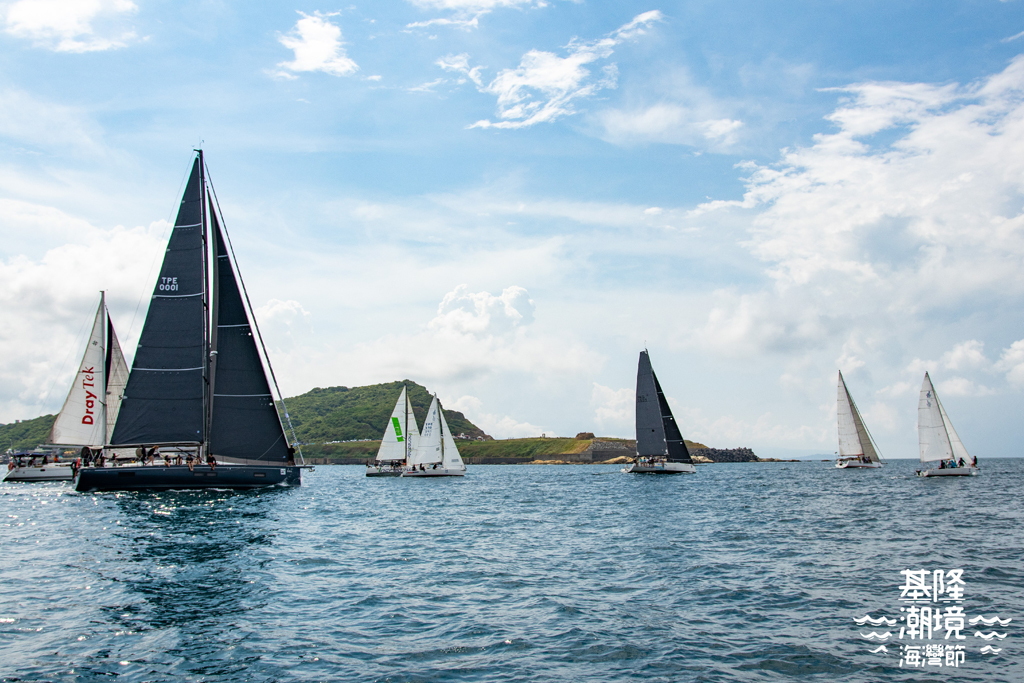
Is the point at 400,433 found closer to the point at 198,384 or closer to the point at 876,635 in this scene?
the point at 198,384

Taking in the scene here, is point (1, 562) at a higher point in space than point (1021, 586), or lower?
lower

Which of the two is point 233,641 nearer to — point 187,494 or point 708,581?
point 708,581

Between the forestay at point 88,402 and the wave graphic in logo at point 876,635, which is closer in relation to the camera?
the wave graphic in logo at point 876,635

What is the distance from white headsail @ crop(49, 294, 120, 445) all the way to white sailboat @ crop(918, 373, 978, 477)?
280ft

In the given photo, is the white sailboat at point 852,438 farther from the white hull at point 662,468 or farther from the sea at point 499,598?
the sea at point 499,598

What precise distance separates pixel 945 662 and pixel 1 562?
87.0ft

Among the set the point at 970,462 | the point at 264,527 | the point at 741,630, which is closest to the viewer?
the point at 741,630

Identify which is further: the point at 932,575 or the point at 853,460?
the point at 853,460

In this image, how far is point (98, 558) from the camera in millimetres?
21484

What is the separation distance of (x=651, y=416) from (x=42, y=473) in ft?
234

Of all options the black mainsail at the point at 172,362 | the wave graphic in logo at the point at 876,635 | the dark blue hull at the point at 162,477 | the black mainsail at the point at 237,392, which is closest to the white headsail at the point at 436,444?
the black mainsail at the point at 237,392

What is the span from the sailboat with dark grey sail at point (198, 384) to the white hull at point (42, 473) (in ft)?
97.2

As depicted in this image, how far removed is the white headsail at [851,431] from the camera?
98.9 m

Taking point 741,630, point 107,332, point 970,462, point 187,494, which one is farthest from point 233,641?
point 970,462
